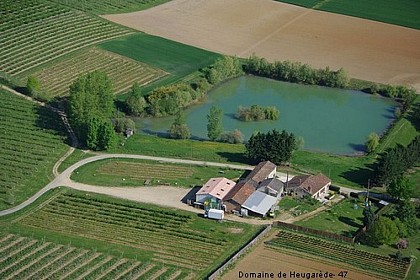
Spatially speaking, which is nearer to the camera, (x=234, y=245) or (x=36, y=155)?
(x=234, y=245)

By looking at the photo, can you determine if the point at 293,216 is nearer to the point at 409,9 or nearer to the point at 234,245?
the point at 234,245

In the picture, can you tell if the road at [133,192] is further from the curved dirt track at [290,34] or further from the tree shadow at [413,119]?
the curved dirt track at [290,34]

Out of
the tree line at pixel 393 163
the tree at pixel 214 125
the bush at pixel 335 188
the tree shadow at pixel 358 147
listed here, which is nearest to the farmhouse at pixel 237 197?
the bush at pixel 335 188

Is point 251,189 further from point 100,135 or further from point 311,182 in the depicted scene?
point 100,135

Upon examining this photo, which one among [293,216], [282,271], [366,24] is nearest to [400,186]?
[293,216]

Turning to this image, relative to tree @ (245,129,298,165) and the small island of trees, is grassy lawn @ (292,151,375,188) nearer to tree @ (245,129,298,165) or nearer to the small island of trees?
tree @ (245,129,298,165)

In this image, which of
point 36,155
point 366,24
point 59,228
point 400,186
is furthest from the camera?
point 366,24
